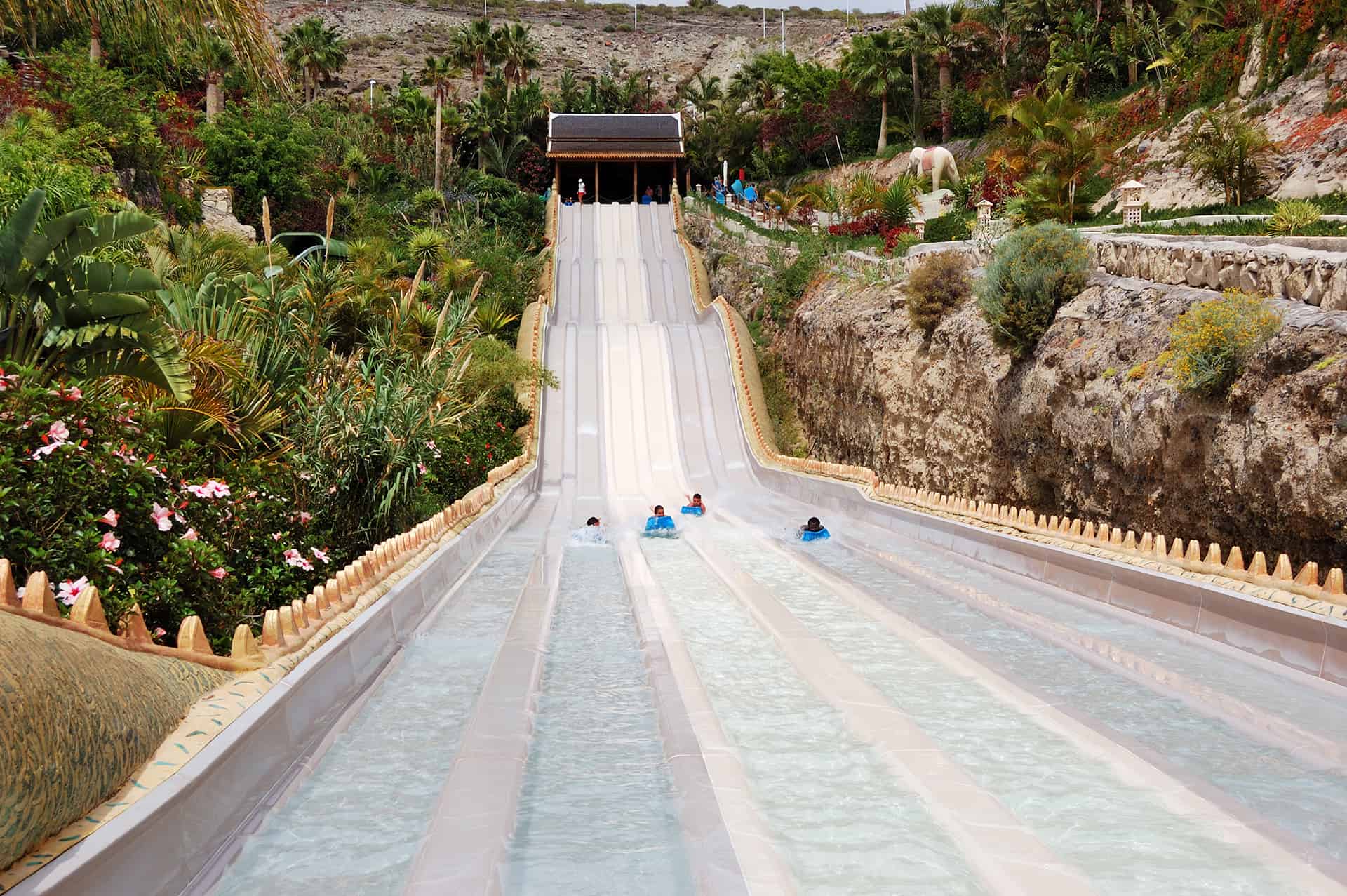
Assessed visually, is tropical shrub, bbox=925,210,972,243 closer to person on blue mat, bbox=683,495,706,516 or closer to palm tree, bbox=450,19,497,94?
person on blue mat, bbox=683,495,706,516

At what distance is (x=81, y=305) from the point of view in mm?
6957

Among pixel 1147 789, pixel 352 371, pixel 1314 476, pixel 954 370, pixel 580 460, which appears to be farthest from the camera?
pixel 580 460

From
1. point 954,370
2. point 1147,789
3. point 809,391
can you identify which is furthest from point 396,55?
point 1147,789

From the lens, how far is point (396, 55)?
225ft

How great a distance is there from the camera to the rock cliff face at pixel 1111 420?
8.01 metres

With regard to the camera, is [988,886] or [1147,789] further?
[1147,789]

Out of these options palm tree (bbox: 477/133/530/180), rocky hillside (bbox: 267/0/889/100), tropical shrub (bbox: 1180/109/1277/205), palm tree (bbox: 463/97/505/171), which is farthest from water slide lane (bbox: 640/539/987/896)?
rocky hillside (bbox: 267/0/889/100)

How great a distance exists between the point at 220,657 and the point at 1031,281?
11.3m

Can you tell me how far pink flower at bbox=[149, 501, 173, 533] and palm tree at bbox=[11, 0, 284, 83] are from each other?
2621 mm

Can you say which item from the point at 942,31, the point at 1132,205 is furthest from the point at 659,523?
the point at 942,31

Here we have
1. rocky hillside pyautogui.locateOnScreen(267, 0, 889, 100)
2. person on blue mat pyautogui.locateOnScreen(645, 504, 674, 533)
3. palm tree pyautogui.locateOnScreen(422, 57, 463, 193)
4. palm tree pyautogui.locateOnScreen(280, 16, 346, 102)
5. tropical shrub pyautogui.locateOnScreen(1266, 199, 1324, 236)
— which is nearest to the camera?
tropical shrub pyautogui.locateOnScreen(1266, 199, 1324, 236)

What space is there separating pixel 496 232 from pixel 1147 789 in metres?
31.0

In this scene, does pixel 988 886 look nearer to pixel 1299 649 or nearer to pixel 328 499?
pixel 1299 649

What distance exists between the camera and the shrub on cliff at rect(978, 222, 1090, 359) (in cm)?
1275
